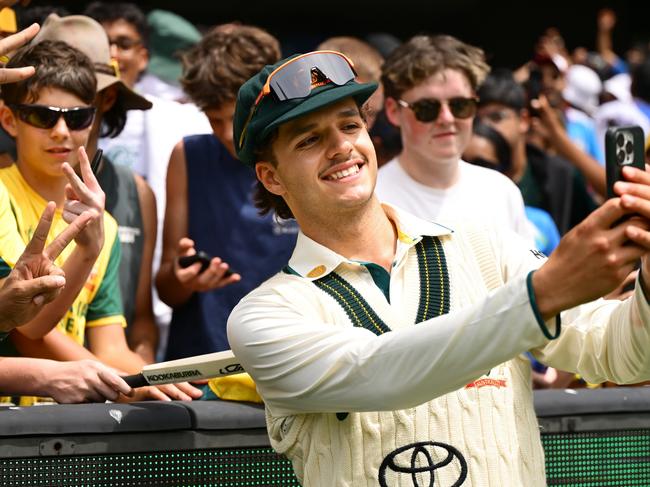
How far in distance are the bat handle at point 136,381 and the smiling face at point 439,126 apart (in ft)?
6.94

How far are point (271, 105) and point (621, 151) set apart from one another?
996mm

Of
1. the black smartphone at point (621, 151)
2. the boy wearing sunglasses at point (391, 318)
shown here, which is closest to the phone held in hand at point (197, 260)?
the boy wearing sunglasses at point (391, 318)

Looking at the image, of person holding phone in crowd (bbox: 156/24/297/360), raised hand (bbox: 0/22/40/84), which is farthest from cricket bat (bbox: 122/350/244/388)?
person holding phone in crowd (bbox: 156/24/297/360)

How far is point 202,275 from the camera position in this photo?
4301 millimetres

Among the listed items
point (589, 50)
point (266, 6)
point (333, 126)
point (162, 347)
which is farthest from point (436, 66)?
point (589, 50)

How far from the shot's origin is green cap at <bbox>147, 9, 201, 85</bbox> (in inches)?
285

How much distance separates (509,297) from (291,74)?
3.21 ft

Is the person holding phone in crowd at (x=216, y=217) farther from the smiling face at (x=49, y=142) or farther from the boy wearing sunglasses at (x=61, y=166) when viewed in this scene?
the smiling face at (x=49, y=142)

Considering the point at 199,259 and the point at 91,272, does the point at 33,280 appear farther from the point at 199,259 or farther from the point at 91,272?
the point at 199,259

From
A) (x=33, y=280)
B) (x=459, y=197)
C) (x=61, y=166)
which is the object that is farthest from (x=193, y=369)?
(x=459, y=197)

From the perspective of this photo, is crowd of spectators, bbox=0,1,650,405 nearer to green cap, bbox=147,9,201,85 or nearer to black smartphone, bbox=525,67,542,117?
black smartphone, bbox=525,67,542,117

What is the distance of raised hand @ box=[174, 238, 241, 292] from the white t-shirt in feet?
3.35

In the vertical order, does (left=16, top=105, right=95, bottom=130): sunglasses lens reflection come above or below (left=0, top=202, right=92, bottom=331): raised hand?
above

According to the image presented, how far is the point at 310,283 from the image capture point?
2.96 meters
